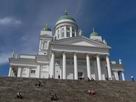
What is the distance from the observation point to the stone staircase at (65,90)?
18531 mm

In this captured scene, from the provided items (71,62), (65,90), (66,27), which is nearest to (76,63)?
(71,62)

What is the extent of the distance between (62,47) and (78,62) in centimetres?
541

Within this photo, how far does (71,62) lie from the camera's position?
137ft

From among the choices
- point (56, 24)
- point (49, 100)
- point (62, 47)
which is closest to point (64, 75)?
point (62, 47)

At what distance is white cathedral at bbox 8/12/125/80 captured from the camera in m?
39.5

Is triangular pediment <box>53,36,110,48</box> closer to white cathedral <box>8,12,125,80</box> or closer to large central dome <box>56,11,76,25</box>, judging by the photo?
white cathedral <box>8,12,125,80</box>

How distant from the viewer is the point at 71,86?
78.1 feet

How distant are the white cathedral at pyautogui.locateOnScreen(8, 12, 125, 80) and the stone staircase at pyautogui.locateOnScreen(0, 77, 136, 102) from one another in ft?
39.2

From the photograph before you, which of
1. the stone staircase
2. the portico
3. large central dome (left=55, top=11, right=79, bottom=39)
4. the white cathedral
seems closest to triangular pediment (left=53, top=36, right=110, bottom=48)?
the white cathedral

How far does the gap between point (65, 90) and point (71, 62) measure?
20411mm

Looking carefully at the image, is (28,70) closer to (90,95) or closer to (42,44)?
(42,44)

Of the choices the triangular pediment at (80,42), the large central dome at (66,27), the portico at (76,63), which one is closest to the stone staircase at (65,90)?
the portico at (76,63)

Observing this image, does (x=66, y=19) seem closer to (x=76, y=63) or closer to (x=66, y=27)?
(x=66, y=27)

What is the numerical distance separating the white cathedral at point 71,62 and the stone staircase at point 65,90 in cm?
1196
